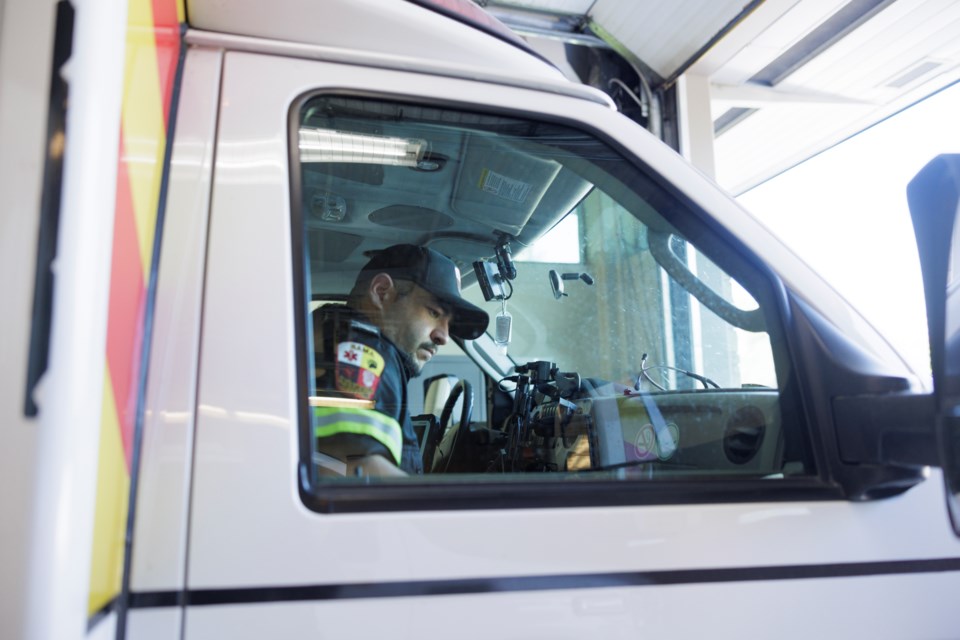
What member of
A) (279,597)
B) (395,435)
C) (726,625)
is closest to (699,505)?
(726,625)

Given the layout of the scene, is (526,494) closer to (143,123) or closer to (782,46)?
(143,123)

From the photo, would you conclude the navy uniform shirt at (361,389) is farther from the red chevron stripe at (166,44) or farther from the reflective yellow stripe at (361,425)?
the red chevron stripe at (166,44)

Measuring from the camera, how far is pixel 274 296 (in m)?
1.00

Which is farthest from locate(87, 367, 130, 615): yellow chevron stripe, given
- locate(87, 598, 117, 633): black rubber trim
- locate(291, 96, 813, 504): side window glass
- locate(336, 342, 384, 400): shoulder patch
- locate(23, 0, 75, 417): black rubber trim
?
locate(336, 342, 384, 400): shoulder patch

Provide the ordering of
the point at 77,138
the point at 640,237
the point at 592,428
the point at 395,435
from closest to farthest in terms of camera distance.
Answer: the point at 77,138 → the point at 395,435 → the point at 640,237 → the point at 592,428

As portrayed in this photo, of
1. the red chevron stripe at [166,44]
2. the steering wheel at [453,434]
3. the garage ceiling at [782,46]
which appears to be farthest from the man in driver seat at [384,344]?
the garage ceiling at [782,46]

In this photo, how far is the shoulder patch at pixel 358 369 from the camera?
3.76 feet

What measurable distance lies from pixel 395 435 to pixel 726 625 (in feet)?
1.86

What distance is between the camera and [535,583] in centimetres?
98

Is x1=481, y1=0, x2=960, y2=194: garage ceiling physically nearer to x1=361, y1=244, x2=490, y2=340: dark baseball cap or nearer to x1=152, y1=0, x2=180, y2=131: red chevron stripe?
x1=361, y1=244, x2=490, y2=340: dark baseball cap

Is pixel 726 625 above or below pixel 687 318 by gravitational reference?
below

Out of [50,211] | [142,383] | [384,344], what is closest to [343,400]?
[384,344]

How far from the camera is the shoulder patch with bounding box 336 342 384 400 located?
1145 millimetres

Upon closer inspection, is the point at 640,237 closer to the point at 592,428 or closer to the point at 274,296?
the point at 592,428
